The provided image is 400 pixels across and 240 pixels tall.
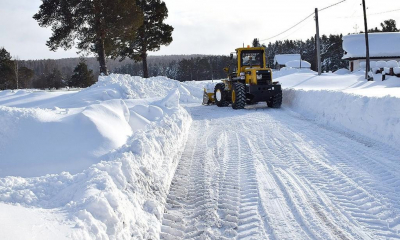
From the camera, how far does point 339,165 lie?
6.87 meters

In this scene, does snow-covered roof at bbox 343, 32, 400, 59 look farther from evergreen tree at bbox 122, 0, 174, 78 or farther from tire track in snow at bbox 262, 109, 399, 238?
tire track in snow at bbox 262, 109, 399, 238

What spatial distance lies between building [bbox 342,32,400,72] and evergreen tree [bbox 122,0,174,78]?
24446mm

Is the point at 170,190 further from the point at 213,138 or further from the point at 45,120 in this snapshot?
the point at 213,138

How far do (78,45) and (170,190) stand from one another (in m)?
22.8

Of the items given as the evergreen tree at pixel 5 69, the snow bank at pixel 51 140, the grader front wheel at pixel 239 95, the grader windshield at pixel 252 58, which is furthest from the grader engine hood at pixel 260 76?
the evergreen tree at pixel 5 69

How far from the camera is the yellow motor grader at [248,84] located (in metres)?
16.5

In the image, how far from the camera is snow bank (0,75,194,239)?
3586mm

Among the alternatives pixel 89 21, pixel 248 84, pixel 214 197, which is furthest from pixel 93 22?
pixel 214 197

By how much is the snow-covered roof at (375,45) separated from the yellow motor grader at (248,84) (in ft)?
108

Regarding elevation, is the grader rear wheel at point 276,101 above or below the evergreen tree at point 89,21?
below

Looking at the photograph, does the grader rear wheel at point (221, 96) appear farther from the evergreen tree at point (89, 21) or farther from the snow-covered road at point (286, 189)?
the evergreen tree at point (89, 21)

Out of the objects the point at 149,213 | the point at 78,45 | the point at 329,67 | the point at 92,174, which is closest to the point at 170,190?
the point at 149,213

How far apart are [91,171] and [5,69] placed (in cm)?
4446

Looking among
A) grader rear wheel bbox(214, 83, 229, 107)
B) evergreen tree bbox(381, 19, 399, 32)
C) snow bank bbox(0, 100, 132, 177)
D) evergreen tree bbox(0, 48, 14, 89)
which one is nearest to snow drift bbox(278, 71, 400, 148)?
grader rear wheel bbox(214, 83, 229, 107)
